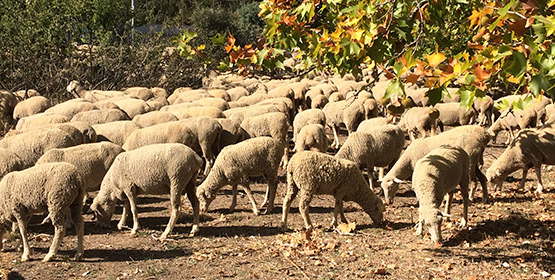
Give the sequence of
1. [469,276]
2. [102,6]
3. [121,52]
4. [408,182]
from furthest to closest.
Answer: [102,6]
[121,52]
[408,182]
[469,276]

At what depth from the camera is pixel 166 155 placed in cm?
838

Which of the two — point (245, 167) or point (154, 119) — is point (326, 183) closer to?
point (245, 167)

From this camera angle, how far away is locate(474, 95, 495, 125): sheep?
1808 cm

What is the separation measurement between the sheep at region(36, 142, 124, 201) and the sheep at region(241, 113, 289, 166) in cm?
401

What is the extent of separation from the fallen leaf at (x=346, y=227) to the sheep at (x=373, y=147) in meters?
2.35

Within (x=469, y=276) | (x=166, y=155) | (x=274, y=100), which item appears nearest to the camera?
(x=469, y=276)

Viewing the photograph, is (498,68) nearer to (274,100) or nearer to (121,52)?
(274,100)

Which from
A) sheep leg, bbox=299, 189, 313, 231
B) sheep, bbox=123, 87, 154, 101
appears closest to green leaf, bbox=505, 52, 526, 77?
sheep leg, bbox=299, 189, 313, 231

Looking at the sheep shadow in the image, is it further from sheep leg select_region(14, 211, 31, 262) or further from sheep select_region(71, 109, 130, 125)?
sheep select_region(71, 109, 130, 125)

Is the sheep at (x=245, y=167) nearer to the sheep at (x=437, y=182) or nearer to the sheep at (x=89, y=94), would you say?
the sheep at (x=437, y=182)

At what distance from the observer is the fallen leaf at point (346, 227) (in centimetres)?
840

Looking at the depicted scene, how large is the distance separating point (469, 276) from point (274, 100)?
36.9 feet

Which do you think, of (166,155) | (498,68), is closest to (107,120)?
(166,155)

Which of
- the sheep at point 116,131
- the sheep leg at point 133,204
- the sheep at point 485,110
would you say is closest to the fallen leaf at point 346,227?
the sheep leg at point 133,204
